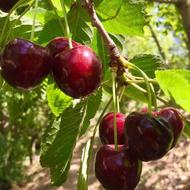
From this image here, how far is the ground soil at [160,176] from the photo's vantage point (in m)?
7.39

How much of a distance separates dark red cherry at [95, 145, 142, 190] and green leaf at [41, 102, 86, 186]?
0.32 m

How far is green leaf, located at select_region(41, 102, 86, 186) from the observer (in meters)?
Answer: 1.32

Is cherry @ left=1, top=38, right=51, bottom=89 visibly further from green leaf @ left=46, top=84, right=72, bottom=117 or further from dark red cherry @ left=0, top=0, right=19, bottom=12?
green leaf @ left=46, top=84, right=72, bottom=117

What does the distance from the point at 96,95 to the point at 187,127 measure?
29 cm

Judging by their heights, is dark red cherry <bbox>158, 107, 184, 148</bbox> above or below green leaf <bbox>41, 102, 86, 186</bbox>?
above

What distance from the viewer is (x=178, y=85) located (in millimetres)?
889

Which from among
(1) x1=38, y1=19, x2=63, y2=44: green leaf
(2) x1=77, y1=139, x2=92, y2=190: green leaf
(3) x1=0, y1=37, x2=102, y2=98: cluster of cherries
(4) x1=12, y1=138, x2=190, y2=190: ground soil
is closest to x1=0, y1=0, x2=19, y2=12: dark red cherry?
(1) x1=38, y1=19, x2=63, y2=44: green leaf

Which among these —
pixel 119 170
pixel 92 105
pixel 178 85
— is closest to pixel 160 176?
pixel 92 105

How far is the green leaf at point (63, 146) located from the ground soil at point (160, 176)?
556 centimetres

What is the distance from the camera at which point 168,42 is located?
19203mm

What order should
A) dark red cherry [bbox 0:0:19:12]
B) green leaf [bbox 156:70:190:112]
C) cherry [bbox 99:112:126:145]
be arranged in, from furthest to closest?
dark red cherry [bbox 0:0:19:12] → cherry [bbox 99:112:126:145] → green leaf [bbox 156:70:190:112]

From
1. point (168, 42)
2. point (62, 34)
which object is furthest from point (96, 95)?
point (168, 42)

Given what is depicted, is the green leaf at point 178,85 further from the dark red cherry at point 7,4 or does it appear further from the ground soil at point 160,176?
the ground soil at point 160,176

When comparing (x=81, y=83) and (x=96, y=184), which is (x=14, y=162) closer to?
(x=96, y=184)
